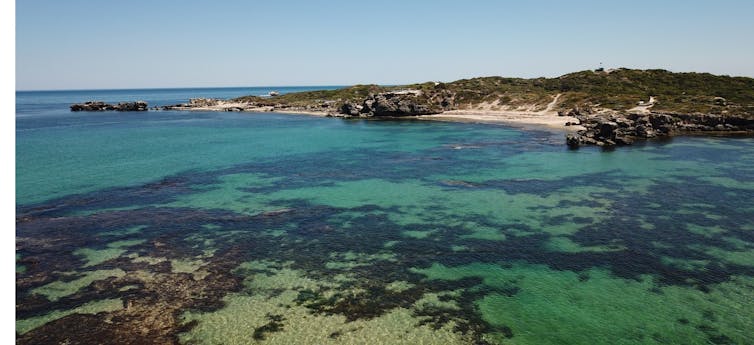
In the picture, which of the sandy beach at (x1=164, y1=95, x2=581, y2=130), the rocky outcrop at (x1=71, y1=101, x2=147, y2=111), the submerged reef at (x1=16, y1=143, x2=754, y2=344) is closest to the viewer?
the submerged reef at (x1=16, y1=143, x2=754, y2=344)

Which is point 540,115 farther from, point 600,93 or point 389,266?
point 389,266

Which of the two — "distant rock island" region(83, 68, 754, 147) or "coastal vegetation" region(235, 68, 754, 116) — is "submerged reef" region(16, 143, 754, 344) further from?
"coastal vegetation" region(235, 68, 754, 116)

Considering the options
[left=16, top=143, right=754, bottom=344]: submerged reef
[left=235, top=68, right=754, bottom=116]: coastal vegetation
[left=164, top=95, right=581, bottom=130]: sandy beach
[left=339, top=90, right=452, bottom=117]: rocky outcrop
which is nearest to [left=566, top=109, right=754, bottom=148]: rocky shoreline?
[left=235, top=68, right=754, bottom=116]: coastal vegetation

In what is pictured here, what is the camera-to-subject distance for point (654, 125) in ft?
289

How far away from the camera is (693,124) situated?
90125 mm

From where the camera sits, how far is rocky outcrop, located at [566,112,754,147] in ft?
261

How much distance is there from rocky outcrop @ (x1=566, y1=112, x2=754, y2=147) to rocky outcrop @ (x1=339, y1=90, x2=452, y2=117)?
57.4 m

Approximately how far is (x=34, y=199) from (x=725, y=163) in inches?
3354

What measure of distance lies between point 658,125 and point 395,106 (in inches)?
2770

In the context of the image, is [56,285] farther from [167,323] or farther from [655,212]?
[655,212]

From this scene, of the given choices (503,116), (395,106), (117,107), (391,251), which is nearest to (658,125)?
(503,116)

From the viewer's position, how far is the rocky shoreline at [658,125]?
7975 cm

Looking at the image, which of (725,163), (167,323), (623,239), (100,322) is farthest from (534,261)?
(725,163)

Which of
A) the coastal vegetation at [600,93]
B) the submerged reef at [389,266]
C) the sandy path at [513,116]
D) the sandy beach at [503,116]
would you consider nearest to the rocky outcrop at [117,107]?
the coastal vegetation at [600,93]
